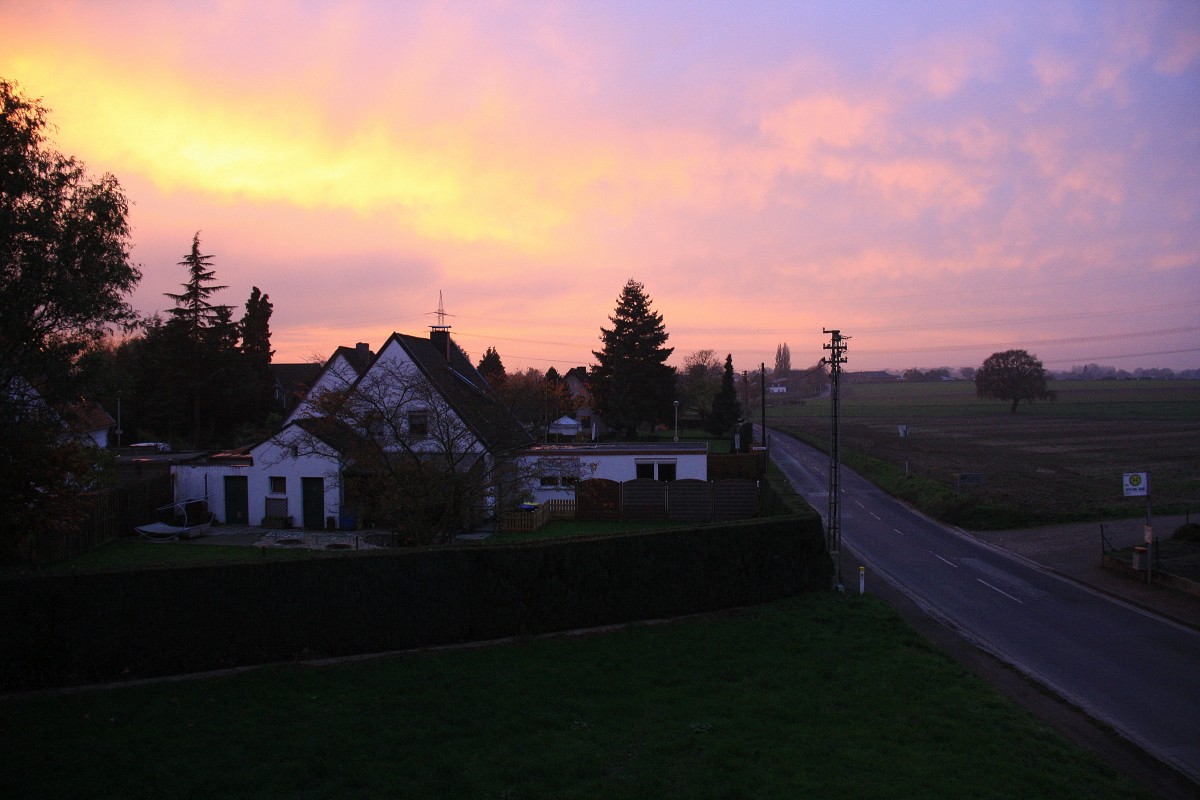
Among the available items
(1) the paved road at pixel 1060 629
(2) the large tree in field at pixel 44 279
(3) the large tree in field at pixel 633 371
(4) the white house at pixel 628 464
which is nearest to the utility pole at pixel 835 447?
(1) the paved road at pixel 1060 629

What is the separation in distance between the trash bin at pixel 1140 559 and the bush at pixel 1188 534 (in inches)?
232

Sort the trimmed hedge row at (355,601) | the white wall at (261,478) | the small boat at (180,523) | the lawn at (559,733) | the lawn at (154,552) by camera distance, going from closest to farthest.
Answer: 1. the lawn at (559,733)
2. the trimmed hedge row at (355,601)
3. the lawn at (154,552)
4. the small boat at (180,523)
5. the white wall at (261,478)

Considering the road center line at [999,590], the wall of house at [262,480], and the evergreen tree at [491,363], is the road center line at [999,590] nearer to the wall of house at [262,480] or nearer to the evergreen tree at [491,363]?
the wall of house at [262,480]

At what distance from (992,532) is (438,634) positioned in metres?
28.9

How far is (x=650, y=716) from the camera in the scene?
1100 centimetres

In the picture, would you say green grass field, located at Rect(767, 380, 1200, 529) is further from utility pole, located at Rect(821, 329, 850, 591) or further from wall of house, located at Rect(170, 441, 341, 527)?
wall of house, located at Rect(170, 441, 341, 527)

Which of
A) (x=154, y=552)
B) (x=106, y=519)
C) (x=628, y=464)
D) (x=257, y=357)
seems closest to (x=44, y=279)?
(x=154, y=552)

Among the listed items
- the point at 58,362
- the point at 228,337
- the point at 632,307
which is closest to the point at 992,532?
the point at 58,362

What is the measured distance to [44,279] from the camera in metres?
13.0

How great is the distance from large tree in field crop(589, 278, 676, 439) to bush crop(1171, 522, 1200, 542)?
4628cm

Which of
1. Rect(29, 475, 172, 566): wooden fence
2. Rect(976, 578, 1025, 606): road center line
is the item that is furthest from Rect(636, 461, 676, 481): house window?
Rect(29, 475, 172, 566): wooden fence

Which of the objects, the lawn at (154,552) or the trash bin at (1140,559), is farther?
the lawn at (154,552)

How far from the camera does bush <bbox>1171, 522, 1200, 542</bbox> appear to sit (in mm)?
27453

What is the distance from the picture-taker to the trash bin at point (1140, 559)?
23516 millimetres
